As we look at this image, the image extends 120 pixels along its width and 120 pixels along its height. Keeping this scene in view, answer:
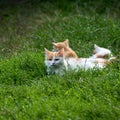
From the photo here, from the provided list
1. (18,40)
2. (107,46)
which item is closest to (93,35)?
(107,46)

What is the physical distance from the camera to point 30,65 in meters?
7.56

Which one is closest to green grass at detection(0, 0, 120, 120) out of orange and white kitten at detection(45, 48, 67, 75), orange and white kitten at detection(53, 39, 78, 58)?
orange and white kitten at detection(45, 48, 67, 75)

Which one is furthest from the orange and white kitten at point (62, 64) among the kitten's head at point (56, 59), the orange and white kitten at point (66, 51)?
the orange and white kitten at point (66, 51)

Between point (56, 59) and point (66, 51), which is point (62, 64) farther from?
point (66, 51)

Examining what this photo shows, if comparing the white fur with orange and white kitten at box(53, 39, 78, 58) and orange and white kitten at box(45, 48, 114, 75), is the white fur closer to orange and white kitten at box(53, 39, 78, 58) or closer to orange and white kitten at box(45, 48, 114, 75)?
orange and white kitten at box(45, 48, 114, 75)

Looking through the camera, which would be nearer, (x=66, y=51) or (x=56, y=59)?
(x=56, y=59)

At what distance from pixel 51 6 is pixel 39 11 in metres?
0.36

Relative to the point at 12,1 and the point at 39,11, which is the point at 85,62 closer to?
the point at 39,11

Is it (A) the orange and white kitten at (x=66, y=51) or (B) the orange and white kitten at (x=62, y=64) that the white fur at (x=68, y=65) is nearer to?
(B) the orange and white kitten at (x=62, y=64)

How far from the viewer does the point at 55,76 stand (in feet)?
22.3

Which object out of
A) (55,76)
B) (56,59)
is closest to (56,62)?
(56,59)

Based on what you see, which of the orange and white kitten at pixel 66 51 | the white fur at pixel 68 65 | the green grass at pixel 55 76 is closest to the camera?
the green grass at pixel 55 76

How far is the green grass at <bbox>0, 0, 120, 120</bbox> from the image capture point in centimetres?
566

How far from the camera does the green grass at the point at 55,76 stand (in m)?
5.66
